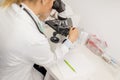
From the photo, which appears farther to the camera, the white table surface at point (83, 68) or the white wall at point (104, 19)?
the white wall at point (104, 19)

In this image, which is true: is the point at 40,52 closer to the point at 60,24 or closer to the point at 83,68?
the point at 83,68

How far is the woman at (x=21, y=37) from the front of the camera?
100cm

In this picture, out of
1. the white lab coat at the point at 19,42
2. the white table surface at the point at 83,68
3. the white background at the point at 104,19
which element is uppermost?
the white lab coat at the point at 19,42

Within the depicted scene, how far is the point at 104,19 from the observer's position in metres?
1.53

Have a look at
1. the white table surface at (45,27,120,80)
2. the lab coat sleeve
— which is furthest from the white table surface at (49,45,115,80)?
the lab coat sleeve

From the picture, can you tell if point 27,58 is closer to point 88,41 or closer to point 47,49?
point 47,49

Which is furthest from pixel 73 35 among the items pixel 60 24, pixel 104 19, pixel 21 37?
pixel 21 37

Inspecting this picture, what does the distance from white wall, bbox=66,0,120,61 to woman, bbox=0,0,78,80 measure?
0.55m

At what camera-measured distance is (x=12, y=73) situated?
1190 mm

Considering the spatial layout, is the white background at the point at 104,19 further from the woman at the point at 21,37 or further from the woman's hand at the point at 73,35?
the woman at the point at 21,37

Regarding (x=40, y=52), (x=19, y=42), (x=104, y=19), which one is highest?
(x=19, y=42)

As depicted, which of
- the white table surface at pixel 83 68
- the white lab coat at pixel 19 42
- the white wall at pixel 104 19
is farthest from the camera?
the white wall at pixel 104 19

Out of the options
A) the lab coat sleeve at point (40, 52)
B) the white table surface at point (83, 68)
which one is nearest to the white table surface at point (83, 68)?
the white table surface at point (83, 68)

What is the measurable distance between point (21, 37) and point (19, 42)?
0.03m
